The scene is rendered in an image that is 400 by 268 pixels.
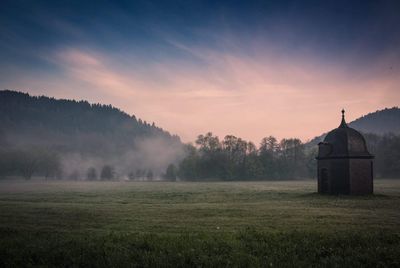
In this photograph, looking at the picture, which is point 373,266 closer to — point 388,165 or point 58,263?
point 58,263

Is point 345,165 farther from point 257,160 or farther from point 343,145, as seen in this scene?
point 257,160

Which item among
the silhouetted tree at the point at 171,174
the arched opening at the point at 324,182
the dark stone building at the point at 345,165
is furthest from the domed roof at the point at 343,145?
the silhouetted tree at the point at 171,174

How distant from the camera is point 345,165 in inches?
1508

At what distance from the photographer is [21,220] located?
802 inches

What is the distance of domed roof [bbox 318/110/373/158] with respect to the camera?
38894mm

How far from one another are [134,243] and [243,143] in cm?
12415

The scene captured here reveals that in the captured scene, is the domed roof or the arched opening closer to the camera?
the domed roof

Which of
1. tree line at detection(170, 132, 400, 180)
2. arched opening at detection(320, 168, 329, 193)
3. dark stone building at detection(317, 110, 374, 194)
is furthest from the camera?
tree line at detection(170, 132, 400, 180)

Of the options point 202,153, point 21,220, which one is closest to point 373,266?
point 21,220

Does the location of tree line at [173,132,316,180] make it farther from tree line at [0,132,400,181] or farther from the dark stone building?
the dark stone building

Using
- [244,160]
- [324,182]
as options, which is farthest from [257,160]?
[324,182]

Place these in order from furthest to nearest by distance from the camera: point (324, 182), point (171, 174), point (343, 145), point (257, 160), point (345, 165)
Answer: point (171, 174)
point (257, 160)
point (324, 182)
point (343, 145)
point (345, 165)

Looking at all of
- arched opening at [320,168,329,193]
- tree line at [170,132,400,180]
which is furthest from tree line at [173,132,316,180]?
arched opening at [320,168,329,193]

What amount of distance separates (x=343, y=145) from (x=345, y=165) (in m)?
2.60
